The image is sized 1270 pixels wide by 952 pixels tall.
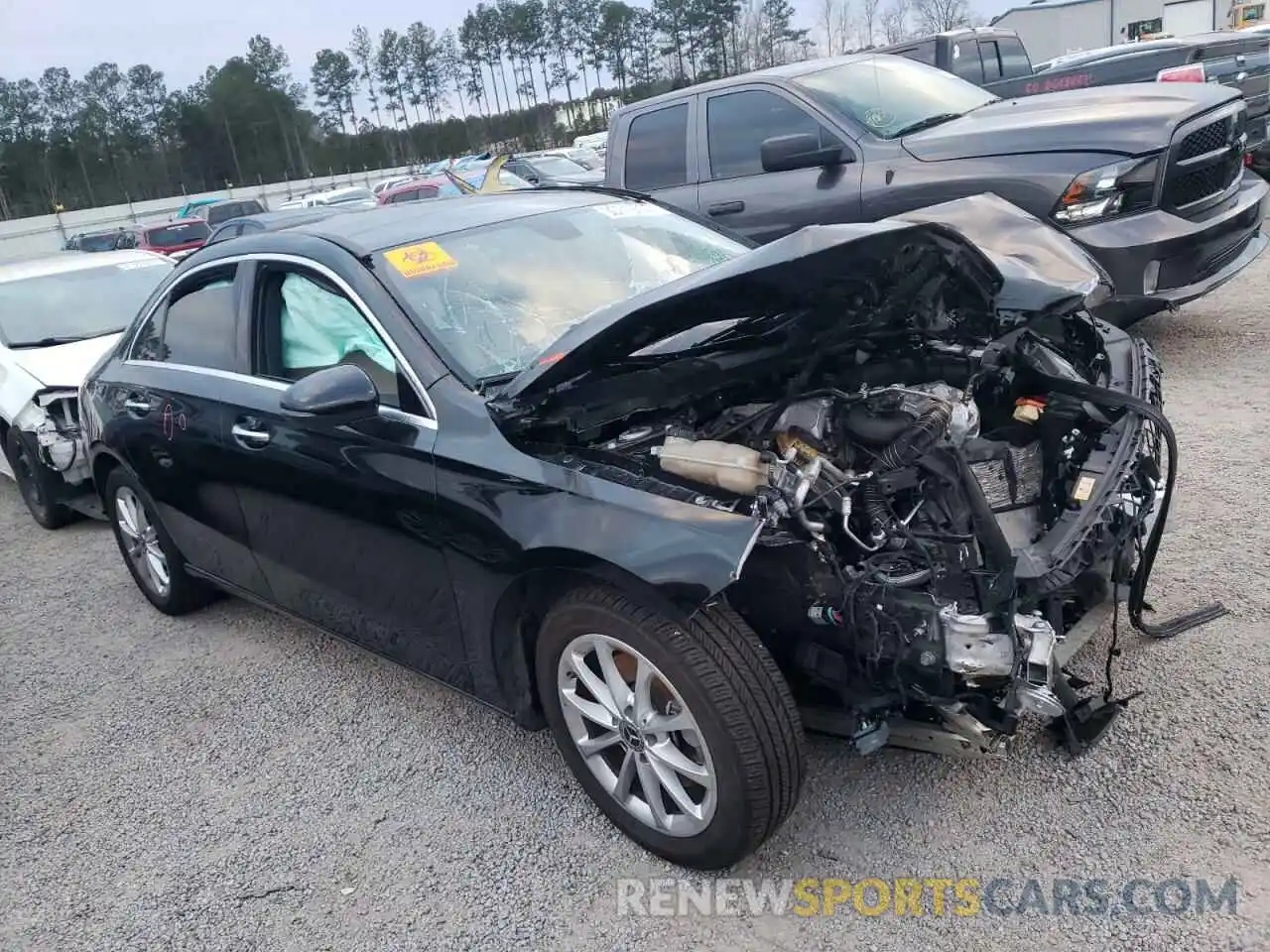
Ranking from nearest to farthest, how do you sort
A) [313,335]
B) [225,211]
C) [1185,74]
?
[313,335] → [1185,74] → [225,211]

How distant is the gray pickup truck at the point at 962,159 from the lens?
5688 millimetres

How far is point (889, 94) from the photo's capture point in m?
7.00

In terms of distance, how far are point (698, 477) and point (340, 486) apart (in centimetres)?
129

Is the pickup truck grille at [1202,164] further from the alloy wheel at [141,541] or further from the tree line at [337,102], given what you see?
the tree line at [337,102]

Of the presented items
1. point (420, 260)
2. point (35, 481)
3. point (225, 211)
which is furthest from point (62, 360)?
point (225, 211)

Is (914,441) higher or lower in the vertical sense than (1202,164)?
lower

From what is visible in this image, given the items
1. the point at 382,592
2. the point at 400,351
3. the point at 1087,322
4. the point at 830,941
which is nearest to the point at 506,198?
the point at 400,351

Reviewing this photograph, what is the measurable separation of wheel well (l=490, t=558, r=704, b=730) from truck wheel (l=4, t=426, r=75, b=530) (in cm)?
466

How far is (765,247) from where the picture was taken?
268cm

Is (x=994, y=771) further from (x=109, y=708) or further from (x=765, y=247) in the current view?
(x=109, y=708)

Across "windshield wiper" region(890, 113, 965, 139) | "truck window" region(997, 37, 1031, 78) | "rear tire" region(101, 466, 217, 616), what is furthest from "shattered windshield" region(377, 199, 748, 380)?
"truck window" region(997, 37, 1031, 78)

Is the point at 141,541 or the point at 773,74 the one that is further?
the point at 773,74

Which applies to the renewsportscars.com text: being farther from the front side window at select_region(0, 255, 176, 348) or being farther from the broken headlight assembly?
the front side window at select_region(0, 255, 176, 348)

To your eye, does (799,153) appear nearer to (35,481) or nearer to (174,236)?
(35,481)
